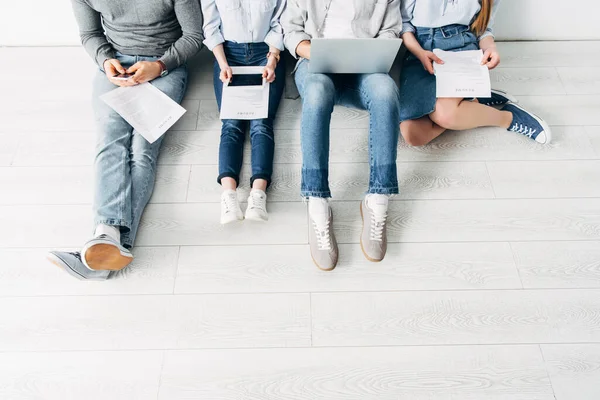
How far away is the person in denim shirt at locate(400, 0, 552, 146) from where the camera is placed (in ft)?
5.58

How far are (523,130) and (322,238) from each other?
907 millimetres

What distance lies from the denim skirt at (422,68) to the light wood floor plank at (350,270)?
0.50m

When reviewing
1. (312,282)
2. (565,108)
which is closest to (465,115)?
(565,108)

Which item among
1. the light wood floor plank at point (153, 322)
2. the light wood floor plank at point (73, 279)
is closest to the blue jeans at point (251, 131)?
the light wood floor plank at point (73, 279)

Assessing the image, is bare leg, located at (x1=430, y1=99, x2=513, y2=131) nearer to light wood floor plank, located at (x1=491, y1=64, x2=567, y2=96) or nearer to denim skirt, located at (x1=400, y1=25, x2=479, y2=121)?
denim skirt, located at (x1=400, y1=25, x2=479, y2=121)

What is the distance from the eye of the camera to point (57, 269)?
1.49m

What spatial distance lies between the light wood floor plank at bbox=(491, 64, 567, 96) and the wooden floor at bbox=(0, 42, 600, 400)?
13 cm

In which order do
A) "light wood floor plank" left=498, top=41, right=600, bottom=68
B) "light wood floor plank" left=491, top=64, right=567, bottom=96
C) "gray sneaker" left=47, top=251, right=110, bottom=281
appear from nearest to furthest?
"gray sneaker" left=47, top=251, right=110, bottom=281, "light wood floor plank" left=491, top=64, right=567, bottom=96, "light wood floor plank" left=498, top=41, right=600, bottom=68

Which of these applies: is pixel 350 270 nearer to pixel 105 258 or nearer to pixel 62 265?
pixel 105 258

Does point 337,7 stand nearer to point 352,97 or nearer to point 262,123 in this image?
point 352,97

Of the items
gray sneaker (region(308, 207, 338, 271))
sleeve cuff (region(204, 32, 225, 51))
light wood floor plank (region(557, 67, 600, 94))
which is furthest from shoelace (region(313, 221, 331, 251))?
light wood floor plank (region(557, 67, 600, 94))

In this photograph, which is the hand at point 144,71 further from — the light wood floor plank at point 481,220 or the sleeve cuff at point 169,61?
the light wood floor plank at point 481,220

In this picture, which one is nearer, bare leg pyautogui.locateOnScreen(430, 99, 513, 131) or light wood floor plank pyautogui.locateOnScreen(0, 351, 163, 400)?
light wood floor plank pyautogui.locateOnScreen(0, 351, 163, 400)

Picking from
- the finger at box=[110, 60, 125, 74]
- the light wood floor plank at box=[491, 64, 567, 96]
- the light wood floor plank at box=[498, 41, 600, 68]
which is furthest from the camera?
the light wood floor plank at box=[498, 41, 600, 68]
